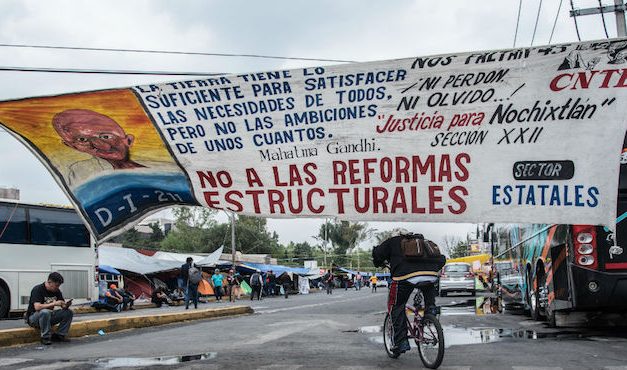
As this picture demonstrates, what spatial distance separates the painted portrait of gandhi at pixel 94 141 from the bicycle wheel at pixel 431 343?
3349 millimetres

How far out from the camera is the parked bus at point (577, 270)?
934cm

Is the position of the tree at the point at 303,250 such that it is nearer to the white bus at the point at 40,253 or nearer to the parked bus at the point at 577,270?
the white bus at the point at 40,253

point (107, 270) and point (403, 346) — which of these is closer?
point (403, 346)

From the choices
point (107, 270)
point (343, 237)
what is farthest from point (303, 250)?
point (107, 270)

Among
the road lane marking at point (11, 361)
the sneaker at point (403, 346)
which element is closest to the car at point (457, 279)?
the sneaker at point (403, 346)


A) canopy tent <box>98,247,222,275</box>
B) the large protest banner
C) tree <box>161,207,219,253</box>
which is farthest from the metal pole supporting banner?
tree <box>161,207,219,253</box>

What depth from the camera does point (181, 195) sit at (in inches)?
266

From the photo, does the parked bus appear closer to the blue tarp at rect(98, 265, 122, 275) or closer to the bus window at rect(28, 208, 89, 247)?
the bus window at rect(28, 208, 89, 247)

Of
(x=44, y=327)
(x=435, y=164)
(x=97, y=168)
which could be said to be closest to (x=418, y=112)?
(x=435, y=164)

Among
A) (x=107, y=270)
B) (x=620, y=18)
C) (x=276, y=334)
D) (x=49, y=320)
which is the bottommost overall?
(x=276, y=334)

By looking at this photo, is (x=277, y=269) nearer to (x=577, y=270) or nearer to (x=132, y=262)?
(x=132, y=262)

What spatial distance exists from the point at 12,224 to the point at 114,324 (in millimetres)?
6685

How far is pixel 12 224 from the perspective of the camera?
17.7m

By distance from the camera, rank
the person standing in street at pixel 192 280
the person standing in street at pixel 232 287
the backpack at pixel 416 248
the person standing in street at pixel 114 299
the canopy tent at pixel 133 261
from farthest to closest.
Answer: the person standing in street at pixel 232 287 → the canopy tent at pixel 133 261 → the person standing in street at pixel 114 299 → the person standing in street at pixel 192 280 → the backpack at pixel 416 248
